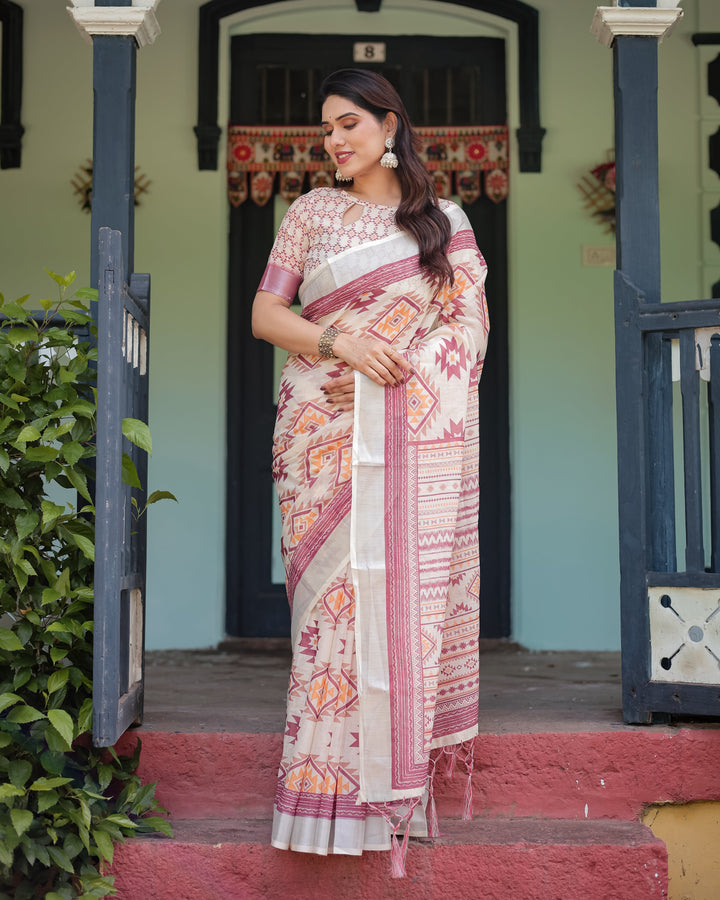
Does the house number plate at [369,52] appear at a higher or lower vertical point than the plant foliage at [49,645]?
higher

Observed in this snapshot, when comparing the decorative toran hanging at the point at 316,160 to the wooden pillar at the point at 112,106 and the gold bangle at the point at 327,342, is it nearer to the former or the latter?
the wooden pillar at the point at 112,106

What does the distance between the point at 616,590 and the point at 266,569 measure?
1.79 m

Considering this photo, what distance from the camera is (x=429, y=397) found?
9.00 feet

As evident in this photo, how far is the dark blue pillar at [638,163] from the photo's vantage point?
3312mm

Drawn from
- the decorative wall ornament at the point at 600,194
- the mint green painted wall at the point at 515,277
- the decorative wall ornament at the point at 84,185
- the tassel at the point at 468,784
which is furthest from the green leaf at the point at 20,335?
the decorative wall ornament at the point at 600,194

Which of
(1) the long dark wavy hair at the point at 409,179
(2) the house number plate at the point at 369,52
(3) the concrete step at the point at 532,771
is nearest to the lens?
(1) the long dark wavy hair at the point at 409,179

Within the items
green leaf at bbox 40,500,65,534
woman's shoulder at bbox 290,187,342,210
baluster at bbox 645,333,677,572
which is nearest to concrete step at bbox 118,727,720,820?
baluster at bbox 645,333,677,572

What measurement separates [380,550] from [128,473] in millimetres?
718

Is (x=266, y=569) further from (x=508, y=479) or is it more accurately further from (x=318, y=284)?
(x=318, y=284)

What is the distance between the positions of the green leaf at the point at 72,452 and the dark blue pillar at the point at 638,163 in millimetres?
1748

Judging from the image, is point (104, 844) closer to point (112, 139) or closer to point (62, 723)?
point (62, 723)

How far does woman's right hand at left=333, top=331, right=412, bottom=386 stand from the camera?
2695mm

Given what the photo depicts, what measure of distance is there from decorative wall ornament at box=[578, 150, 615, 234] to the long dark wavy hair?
259cm

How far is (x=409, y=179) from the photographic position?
2941 millimetres
